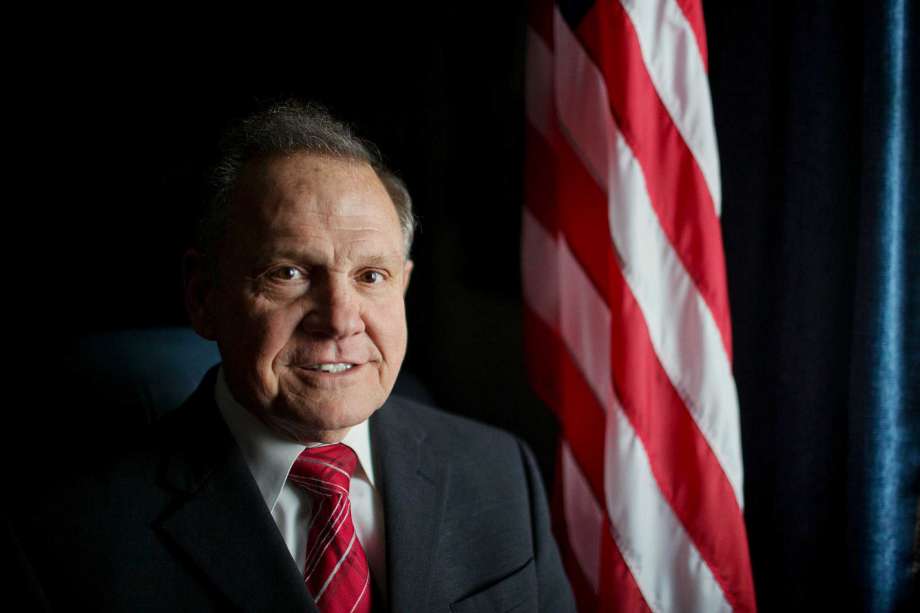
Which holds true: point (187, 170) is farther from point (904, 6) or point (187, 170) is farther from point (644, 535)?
point (904, 6)

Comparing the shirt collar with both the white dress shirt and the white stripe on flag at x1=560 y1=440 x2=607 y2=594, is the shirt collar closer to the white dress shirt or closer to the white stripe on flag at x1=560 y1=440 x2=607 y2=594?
the white dress shirt

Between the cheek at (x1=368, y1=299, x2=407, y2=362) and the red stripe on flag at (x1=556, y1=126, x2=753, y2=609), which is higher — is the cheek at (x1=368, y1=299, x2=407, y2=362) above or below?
above

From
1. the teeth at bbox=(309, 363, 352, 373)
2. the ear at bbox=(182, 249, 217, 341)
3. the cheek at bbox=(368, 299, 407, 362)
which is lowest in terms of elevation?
the teeth at bbox=(309, 363, 352, 373)

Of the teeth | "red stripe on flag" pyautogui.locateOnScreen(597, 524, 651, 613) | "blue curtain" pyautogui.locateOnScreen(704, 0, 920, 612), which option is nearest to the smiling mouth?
the teeth

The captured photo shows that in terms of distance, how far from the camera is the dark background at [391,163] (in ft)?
5.18

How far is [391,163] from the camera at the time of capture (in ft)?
6.84

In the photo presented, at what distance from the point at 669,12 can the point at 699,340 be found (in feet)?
2.43

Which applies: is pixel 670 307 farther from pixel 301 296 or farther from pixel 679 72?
pixel 301 296

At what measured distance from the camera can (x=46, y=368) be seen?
1.55 m

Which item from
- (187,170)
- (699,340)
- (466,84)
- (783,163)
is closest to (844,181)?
(783,163)

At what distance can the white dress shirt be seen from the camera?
1167mm

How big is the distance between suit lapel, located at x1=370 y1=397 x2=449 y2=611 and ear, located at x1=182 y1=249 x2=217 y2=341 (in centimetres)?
38

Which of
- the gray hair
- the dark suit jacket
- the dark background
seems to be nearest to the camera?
the dark suit jacket

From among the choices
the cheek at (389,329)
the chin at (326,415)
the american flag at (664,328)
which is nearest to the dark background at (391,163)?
the american flag at (664,328)
